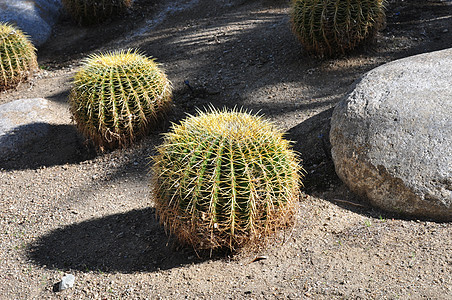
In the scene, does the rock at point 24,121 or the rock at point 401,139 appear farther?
the rock at point 24,121

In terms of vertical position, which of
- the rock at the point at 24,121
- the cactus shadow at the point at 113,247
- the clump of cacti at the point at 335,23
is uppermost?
the clump of cacti at the point at 335,23

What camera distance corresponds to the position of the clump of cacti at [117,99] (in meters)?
5.05

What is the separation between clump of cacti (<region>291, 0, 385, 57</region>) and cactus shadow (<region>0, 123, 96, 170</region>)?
3.04 metres

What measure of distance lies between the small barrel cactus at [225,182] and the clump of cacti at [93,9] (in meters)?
7.22

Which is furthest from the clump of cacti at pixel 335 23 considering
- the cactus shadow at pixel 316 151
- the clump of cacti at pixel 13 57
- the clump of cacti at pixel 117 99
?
the clump of cacti at pixel 13 57

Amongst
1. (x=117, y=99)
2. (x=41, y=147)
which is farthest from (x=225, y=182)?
(x=41, y=147)

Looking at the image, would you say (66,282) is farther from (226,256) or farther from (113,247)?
(226,256)

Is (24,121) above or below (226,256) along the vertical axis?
above

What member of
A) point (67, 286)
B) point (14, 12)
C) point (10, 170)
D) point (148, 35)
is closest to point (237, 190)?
point (67, 286)

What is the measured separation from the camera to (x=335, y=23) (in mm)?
5746

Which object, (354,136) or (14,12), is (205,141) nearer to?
(354,136)

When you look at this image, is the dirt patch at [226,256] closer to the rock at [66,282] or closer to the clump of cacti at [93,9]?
the rock at [66,282]

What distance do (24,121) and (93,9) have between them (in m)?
4.09

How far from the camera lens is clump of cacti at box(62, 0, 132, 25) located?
31.3 feet
